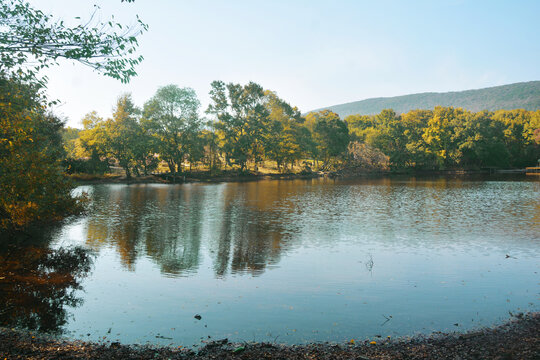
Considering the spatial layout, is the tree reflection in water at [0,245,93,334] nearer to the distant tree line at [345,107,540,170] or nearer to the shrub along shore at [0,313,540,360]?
the shrub along shore at [0,313,540,360]

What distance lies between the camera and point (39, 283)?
1373 centimetres

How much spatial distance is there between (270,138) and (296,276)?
82769mm

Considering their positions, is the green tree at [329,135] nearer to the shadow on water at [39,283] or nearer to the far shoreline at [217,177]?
the far shoreline at [217,177]

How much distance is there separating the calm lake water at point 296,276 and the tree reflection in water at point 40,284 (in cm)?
42

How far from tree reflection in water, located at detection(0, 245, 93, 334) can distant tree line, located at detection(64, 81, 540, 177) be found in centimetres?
5788

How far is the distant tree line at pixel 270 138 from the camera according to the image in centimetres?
7731

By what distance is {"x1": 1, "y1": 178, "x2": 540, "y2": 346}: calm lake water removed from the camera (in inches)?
410

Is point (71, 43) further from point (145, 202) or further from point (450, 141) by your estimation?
point (450, 141)

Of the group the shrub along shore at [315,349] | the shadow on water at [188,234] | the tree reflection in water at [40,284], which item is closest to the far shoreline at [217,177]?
the shadow on water at [188,234]

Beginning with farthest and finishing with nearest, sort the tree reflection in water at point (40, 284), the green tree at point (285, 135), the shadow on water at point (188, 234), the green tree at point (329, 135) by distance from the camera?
the green tree at point (329, 135) → the green tree at point (285, 135) → the shadow on water at point (188, 234) → the tree reflection in water at point (40, 284)

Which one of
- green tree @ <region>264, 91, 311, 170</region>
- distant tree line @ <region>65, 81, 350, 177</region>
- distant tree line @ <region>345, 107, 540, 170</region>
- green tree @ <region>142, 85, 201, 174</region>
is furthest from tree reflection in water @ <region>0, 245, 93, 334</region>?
distant tree line @ <region>345, 107, 540, 170</region>

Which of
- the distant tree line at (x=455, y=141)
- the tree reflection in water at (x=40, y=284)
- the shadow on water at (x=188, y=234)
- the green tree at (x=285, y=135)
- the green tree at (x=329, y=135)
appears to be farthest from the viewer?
the distant tree line at (x=455, y=141)

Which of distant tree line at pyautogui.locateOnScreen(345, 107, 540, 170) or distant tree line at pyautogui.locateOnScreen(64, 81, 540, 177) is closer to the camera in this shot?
distant tree line at pyautogui.locateOnScreen(64, 81, 540, 177)

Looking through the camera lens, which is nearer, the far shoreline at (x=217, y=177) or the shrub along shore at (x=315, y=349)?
the shrub along shore at (x=315, y=349)
